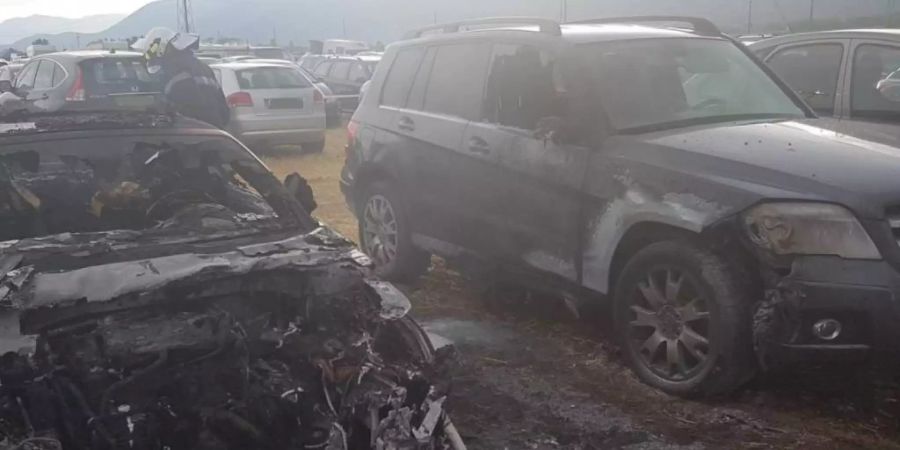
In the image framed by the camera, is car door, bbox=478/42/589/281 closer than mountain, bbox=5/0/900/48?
Yes

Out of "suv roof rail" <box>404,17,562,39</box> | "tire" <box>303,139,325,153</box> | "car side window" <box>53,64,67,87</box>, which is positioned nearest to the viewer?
"suv roof rail" <box>404,17,562,39</box>

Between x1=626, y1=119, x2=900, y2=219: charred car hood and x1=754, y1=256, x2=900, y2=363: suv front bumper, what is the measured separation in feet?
0.92

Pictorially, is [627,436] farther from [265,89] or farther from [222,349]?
[265,89]

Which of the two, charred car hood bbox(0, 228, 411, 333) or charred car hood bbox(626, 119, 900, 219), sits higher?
charred car hood bbox(626, 119, 900, 219)

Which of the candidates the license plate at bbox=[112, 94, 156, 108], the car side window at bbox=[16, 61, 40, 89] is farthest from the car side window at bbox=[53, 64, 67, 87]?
the license plate at bbox=[112, 94, 156, 108]

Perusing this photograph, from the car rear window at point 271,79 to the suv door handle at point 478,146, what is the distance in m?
8.92

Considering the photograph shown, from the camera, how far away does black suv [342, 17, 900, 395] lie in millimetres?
4016

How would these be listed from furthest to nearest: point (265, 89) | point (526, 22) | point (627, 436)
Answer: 1. point (265, 89)
2. point (526, 22)
3. point (627, 436)

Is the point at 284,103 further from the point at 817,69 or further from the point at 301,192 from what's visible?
the point at 301,192

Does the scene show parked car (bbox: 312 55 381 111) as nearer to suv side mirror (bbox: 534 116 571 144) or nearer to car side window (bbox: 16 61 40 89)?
car side window (bbox: 16 61 40 89)

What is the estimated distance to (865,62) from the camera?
647 cm

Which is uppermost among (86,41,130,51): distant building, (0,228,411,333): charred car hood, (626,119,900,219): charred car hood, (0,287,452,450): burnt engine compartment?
(86,41,130,51): distant building

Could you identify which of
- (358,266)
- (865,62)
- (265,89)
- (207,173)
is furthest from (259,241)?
(265,89)

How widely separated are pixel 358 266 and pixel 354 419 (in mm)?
736
